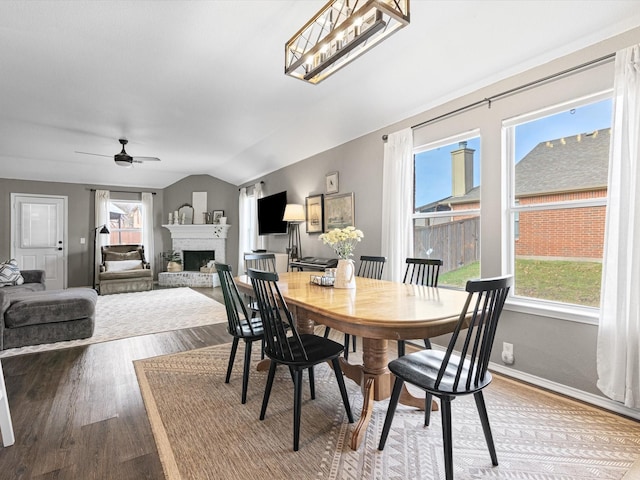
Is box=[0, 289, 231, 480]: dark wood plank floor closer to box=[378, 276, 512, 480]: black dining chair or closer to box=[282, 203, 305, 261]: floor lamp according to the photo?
box=[378, 276, 512, 480]: black dining chair

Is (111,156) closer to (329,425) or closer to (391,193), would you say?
(391,193)

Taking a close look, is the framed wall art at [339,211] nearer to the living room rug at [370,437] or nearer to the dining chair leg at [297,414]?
the living room rug at [370,437]

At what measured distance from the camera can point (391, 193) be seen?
12.2ft

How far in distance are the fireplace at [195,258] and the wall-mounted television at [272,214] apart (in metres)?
2.30

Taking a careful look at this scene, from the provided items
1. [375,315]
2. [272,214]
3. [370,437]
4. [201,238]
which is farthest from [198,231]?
[375,315]

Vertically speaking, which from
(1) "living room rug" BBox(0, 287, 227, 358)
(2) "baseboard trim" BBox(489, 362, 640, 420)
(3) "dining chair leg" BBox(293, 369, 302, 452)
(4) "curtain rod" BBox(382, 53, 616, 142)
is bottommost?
(1) "living room rug" BBox(0, 287, 227, 358)

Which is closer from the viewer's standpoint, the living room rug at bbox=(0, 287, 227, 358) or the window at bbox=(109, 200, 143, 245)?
the living room rug at bbox=(0, 287, 227, 358)

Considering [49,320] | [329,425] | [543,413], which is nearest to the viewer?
[329,425]

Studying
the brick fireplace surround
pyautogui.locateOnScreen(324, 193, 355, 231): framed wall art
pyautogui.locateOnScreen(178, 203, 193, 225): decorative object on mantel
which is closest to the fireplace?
the brick fireplace surround

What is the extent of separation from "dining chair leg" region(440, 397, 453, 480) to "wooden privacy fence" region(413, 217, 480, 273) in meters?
1.93

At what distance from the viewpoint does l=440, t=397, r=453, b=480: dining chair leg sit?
55.2 inches

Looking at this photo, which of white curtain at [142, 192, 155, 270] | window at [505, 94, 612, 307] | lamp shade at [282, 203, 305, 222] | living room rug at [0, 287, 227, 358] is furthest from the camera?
white curtain at [142, 192, 155, 270]

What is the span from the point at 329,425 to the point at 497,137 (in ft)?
8.53

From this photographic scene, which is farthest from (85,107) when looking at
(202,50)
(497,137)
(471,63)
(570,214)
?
(570,214)
